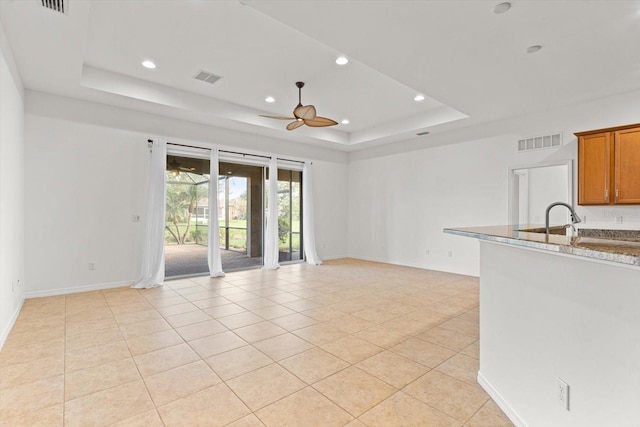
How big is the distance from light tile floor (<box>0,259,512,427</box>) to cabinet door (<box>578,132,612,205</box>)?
7.18 feet

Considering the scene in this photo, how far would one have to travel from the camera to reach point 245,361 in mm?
2621

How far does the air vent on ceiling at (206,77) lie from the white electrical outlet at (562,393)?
5.00 meters

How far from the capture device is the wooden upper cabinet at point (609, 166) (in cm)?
409

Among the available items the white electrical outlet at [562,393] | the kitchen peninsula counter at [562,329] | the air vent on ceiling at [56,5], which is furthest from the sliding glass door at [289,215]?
the white electrical outlet at [562,393]

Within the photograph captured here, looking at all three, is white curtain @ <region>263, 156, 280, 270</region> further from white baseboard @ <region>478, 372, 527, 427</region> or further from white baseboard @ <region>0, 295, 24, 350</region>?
white baseboard @ <region>478, 372, 527, 427</region>

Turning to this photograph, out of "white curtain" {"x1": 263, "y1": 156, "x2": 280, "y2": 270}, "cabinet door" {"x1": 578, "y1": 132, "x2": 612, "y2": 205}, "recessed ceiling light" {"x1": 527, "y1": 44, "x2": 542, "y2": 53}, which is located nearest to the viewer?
"recessed ceiling light" {"x1": 527, "y1": 44, "x2": 542, "y2": 53}

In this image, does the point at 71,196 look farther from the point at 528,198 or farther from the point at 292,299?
the point at 528,198

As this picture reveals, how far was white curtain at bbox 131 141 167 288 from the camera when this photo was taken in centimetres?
525

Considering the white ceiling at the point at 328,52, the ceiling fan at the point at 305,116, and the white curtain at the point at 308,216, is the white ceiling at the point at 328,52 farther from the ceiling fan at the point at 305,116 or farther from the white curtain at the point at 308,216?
the white curtain at the point at 308,216

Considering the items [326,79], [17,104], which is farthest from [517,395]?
[17,104]

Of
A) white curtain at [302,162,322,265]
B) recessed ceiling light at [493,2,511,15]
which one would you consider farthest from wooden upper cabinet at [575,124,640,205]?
white curtain at [302,162,322,265]

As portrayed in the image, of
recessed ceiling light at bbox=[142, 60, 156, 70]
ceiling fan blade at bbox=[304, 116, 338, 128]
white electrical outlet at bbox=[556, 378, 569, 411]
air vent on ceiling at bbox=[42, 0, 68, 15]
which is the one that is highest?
→ recessed ceiling light at bbox=[142, 60, 156, 70]

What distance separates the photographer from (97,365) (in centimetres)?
254

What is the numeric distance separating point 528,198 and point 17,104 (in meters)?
7.78
